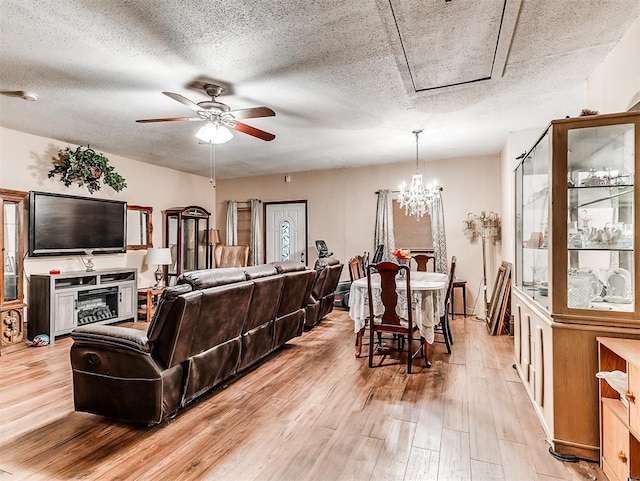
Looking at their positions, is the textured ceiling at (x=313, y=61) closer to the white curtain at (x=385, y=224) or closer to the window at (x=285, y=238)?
the white curtain at (x=385, y=224)

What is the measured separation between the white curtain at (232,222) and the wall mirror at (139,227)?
1820 millimetres

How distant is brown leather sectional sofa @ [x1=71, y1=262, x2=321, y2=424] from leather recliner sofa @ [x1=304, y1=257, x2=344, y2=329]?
1.94 metres

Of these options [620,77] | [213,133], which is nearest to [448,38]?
[620,77]

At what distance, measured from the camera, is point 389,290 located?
3395 millimetres

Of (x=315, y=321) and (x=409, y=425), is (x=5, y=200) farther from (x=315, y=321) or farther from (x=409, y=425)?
(x=409, y=425)

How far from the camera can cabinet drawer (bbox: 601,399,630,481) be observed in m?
1.72

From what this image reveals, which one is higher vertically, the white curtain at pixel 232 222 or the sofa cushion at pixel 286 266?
the white curtain at pixel 232 222

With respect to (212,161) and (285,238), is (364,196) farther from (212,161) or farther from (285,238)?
(212,161)

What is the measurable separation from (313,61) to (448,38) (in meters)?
0.96

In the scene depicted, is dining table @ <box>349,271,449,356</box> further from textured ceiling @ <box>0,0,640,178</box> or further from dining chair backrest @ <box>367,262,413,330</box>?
textured ceiling @ <box>0,0,640,178</box>

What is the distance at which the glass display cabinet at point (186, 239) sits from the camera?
21.5 ft

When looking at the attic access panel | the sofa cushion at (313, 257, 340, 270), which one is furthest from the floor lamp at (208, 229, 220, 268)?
the attic access panel

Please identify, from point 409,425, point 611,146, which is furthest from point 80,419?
point 611,146

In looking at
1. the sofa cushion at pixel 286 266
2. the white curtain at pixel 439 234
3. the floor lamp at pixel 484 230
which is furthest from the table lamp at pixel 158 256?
the floor lamp at pixel 484 230
